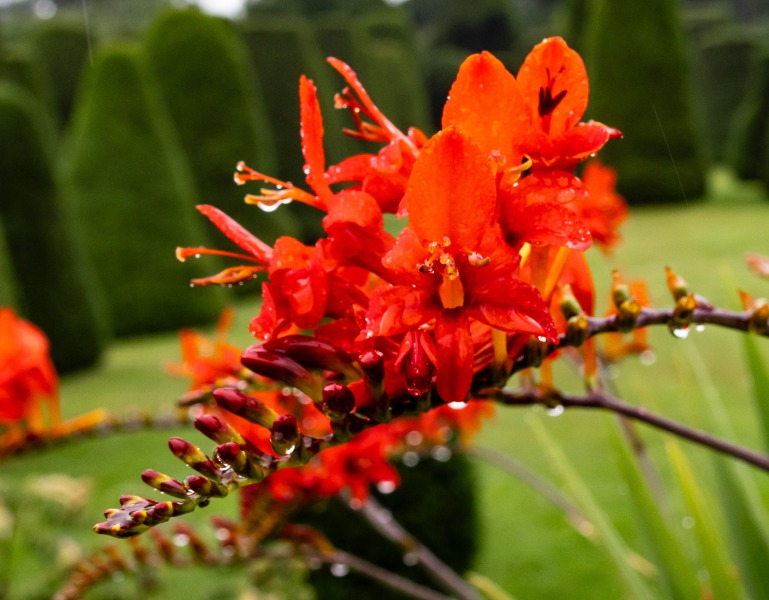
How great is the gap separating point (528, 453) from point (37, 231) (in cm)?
438

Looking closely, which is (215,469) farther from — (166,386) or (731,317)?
(166,386)

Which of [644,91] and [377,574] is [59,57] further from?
[377,574]

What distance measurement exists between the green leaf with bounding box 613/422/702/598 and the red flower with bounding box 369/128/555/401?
0.80 metres

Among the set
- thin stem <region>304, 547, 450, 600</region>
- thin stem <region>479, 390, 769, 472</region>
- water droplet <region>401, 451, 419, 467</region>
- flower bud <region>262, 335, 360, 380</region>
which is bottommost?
water droplet <region>401, 451, 419, 467</region>

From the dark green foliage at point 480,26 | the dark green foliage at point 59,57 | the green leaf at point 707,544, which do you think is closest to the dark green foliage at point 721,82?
the dark green foliage at point 480,26

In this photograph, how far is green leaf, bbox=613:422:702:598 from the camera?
128cm

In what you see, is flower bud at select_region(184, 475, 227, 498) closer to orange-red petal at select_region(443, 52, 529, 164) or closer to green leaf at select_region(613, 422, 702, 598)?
orange-red petal at select_region(443, 52, 529, 164)

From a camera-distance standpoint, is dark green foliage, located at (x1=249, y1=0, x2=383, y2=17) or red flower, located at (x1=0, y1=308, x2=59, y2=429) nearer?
red flower, located at (x1=0, y1=308, x2=59, y2=429)

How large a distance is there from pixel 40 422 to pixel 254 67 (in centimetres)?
1096

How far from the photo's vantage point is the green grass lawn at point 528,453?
391cm

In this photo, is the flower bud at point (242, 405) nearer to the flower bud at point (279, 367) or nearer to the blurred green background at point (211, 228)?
the flower bud at point (279, 367)

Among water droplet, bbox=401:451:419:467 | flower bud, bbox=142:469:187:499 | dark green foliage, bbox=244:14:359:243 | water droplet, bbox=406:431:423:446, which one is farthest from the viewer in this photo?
dark green foliage, bbox=244:14:359:243

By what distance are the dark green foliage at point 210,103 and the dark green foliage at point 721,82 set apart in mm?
12319

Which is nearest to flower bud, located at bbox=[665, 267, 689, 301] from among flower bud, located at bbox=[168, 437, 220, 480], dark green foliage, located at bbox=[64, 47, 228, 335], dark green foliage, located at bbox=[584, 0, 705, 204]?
flower bud, located at bbox=[168, 437, 220, 480]
